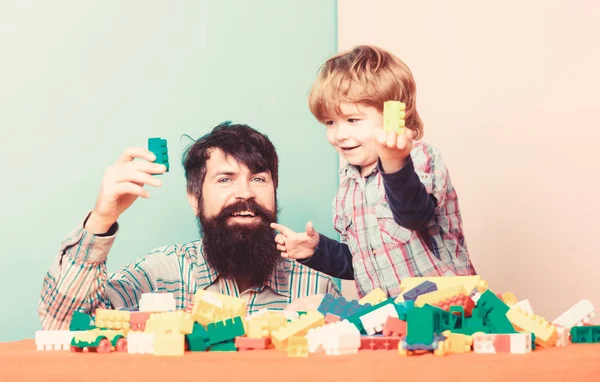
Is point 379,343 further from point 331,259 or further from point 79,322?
point 331,259

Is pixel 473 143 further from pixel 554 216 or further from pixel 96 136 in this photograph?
pixel 96 136

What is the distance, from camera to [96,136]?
227 centimetres

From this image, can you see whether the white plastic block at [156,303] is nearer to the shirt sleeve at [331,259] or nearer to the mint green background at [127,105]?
the shirt sleeve at [331,259]

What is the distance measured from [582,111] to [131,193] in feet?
3.38

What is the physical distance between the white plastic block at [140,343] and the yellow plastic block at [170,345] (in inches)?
0.7

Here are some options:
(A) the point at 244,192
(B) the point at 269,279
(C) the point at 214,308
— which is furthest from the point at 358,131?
(C) the point at 214,308

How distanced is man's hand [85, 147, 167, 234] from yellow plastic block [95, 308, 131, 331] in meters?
0.30

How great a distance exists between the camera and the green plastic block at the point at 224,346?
900mm

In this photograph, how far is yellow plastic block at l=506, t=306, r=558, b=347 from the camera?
90 centimetres

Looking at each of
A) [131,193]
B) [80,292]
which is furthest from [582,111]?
[80,292]

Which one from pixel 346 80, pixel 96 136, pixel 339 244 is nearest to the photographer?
pixel 346 80

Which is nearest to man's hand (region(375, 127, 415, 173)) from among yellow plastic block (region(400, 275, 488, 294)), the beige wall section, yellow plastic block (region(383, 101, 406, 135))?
yellow plastic block (region(383, 101, 406, 135))

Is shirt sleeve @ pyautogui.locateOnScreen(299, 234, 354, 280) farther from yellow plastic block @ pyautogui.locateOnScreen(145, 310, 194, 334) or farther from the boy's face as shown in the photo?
yellow plastic block @ pyautogui.locateOnScreen(145, 310, 194, 334)

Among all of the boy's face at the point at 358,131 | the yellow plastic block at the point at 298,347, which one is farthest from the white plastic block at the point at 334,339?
the boy's face at the point at 358,131
